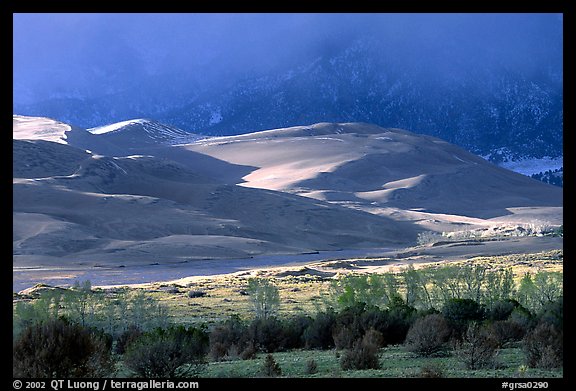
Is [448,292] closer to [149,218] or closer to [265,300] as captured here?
[265,300]

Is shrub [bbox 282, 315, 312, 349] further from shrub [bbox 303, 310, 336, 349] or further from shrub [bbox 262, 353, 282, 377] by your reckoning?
shrub [bbox 262, 353, 282, 377]

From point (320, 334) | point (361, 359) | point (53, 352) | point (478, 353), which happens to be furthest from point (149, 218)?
point (53, 352)

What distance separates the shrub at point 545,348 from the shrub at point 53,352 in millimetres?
9237

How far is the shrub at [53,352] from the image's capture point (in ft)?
42.2

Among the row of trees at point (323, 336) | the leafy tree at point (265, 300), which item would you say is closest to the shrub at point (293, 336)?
the row of trees at point (323, 336)

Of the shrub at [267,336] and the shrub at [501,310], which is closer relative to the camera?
the shrub at [267,336]

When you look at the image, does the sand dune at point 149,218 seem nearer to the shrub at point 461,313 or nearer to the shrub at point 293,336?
the shrub at point 293,336

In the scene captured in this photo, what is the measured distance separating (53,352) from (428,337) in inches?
427

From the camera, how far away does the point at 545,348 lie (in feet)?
54.3

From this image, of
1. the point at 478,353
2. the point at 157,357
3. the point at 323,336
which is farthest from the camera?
the point at 323,336
